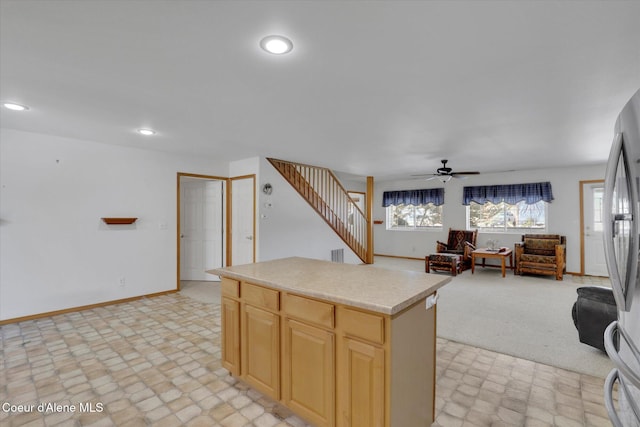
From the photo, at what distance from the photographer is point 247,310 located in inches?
86.4

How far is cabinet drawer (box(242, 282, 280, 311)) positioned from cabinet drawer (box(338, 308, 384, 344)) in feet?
1.71

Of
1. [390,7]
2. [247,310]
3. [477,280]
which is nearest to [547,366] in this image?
[247,310]

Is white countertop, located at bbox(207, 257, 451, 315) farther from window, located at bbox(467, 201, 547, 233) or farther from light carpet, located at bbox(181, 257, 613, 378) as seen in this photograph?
window, located at bbox(467, 201, 547, 233)

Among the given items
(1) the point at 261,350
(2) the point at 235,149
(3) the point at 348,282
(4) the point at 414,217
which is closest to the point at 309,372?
(1) the point at 261,350

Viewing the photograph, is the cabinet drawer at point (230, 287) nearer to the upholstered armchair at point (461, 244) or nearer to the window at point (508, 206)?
the upholstered armchair at point (461, 244)

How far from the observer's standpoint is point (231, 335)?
2.35 metres

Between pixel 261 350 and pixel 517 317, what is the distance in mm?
3373

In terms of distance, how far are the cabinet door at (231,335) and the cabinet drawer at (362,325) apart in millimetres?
993

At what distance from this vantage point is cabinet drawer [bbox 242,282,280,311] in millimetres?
1988

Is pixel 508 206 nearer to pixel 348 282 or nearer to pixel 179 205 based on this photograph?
pixel 348 282

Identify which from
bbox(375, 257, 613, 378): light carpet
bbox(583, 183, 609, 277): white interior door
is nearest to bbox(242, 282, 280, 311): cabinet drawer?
bbox(375, 257, 613, 378): light carpet

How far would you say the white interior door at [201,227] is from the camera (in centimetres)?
573

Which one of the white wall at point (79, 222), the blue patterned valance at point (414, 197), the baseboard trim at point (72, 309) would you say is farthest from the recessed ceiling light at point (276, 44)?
the blue patterned valance at point (414, 197)

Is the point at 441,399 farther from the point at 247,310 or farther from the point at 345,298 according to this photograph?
the point at 247,310
